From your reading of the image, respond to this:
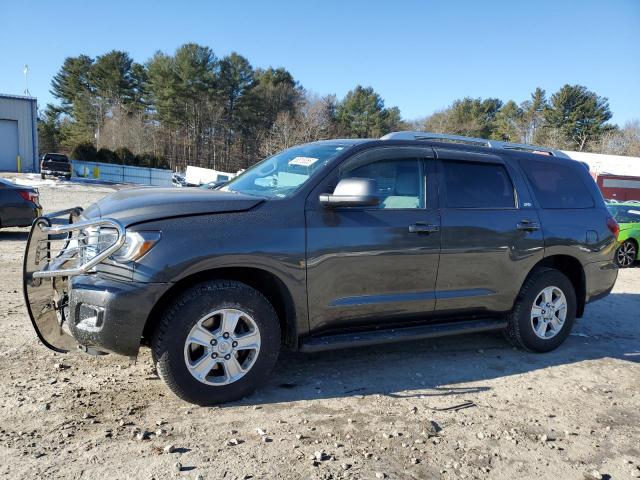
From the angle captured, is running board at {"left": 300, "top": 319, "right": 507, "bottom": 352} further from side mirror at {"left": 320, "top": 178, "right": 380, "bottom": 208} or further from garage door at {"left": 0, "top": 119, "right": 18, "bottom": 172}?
garage door at {"left": 0, "top": 119, "right": 18, "bottom": 172}

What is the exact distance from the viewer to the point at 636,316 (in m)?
6.69

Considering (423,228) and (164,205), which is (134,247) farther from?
(423,228)

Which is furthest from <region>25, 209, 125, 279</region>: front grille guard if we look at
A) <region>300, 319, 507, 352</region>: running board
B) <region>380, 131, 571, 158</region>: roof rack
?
<region>380, 131, 571, 158</region>: roof rack

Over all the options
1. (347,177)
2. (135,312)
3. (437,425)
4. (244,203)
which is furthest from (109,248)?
(437,425)

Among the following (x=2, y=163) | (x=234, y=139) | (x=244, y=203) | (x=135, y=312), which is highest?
(x=234, y=139)

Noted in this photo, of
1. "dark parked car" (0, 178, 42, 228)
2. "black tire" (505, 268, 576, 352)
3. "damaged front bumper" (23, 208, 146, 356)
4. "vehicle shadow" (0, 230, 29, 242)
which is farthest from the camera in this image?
"vehicle shadow" (0, 230, 29, 242)

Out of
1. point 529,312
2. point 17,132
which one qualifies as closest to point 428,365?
point 529,312

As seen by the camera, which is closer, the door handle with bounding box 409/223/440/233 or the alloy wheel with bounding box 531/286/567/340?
the door handle with bounding box 409/223/440/233

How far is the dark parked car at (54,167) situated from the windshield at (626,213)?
3259cm

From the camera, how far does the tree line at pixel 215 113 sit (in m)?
54.0

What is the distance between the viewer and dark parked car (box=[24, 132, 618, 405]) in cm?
326

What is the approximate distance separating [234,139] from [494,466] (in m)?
57.8

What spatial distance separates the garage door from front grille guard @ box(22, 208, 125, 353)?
44483 millimetres

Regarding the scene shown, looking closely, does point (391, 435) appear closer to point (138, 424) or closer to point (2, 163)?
point (138, 424)
